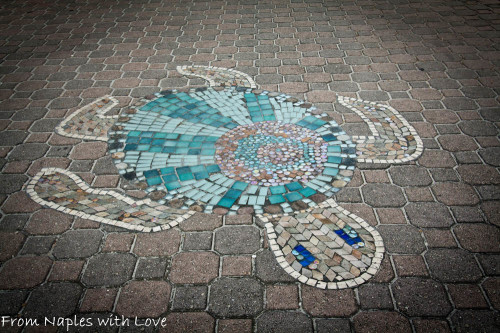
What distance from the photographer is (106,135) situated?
4.74m

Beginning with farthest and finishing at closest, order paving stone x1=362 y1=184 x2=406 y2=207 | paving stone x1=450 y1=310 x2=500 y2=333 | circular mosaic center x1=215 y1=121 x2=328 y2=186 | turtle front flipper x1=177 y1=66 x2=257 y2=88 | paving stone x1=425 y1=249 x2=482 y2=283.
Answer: turtle front flipper x1=177 y1=66 x2=257 y2=88, circular mosaic center x1=215 y1=121 x2=328 y2=186, paving stone x1=362 y1=184 x2=406 y2=207, paving stone x1=425 y1=249 x2=482 y2=283, paving stone x1=450 y1=310 x2=500 y2=333

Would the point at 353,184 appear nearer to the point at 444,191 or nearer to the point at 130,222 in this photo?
the point at 444,191

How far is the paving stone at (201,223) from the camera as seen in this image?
3494 millimetres

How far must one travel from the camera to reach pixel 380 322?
2.73 m

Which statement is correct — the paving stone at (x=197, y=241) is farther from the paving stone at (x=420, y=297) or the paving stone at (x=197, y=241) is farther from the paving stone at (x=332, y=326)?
the paving stone at (x=420, y=297)

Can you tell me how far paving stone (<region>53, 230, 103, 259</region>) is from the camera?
3.26 m

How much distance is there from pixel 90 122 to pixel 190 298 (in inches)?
116

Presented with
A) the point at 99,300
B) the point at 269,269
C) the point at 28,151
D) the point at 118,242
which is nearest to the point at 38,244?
the point at 118,242

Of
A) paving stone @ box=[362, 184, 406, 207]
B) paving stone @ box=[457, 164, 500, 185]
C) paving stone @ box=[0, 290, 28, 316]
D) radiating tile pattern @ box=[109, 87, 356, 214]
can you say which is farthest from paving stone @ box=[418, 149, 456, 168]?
paving stone @ box=[0, 290, 28, 316]

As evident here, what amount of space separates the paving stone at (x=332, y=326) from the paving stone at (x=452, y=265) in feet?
2.76

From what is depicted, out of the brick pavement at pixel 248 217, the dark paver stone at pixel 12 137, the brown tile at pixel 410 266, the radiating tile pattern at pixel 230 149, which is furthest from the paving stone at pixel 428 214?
the dark paver stone at pixel 12 137

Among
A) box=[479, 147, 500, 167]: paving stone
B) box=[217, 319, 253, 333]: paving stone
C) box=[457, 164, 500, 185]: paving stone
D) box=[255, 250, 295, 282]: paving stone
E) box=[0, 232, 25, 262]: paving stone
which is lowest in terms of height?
box=[0, 232, 25, 262]: paving stone

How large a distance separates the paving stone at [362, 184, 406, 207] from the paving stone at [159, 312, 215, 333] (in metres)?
1.83

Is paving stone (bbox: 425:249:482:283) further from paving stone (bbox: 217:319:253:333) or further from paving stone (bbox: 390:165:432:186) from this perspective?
paving stone (bbox: 217:319:253:333)
